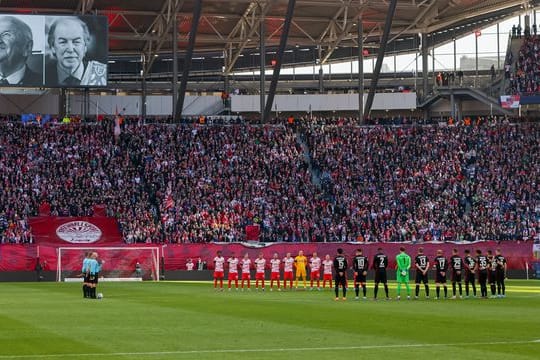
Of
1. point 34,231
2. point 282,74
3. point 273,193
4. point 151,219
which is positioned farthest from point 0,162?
point 282,74

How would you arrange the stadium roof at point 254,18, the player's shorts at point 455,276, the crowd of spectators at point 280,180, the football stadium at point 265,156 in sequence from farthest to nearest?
the stadium roof at point 254,18, the crowd of spectators at point 280,180, the football stadium at point 265,156, the player's shorts at point 455,276

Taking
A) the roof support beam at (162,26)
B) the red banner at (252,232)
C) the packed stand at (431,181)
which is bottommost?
the red banner at (252,232)

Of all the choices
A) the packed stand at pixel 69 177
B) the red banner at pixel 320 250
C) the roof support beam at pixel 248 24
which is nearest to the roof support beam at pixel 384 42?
the roof support beam at pixel 248 24

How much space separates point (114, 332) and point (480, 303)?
611 inches

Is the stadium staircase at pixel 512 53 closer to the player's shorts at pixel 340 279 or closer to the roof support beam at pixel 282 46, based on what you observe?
the roof support beam at pixel 282 46

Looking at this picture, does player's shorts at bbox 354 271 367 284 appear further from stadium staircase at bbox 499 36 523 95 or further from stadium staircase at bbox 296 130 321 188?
stadium staircase at bbox 499 36 523 95

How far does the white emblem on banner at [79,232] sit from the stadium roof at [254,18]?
50.0ft

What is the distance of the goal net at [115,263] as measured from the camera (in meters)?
57.5

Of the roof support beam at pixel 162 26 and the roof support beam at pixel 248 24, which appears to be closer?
the roof support beam at pixel 162 26

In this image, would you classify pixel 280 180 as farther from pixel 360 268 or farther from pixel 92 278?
pixel 360 268

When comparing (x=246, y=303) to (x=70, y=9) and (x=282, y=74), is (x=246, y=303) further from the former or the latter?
(x=282, y=74)

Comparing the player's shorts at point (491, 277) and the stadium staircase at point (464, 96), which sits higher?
the stadium staircase at point (464, 96)

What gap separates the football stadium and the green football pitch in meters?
1.02

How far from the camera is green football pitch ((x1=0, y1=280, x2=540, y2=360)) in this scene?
19188mm
